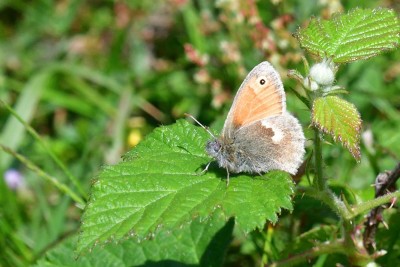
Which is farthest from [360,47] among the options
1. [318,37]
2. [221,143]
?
[221,143]

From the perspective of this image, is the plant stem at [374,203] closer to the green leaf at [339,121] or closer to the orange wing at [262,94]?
the green leaf at [339,121]

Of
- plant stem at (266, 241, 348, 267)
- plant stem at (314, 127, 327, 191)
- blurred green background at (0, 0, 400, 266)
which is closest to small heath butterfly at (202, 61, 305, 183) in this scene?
plant stem at (314, 127, 327, 191)

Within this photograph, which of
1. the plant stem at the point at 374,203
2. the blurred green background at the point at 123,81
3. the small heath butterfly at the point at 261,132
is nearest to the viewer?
the plant stem at the point at 374,203

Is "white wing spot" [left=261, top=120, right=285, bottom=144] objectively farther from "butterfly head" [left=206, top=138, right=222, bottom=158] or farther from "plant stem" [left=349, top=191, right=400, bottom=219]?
"plant stem" [left=349, top=191, right=400, bottom=219]

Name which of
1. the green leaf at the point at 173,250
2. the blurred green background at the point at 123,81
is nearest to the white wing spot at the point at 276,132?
the green leaf at the point at 173,250

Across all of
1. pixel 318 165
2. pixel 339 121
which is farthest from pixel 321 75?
pixel 318 165

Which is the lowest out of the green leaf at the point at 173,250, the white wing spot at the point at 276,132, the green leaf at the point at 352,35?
the green leaf at the point at 173,250
